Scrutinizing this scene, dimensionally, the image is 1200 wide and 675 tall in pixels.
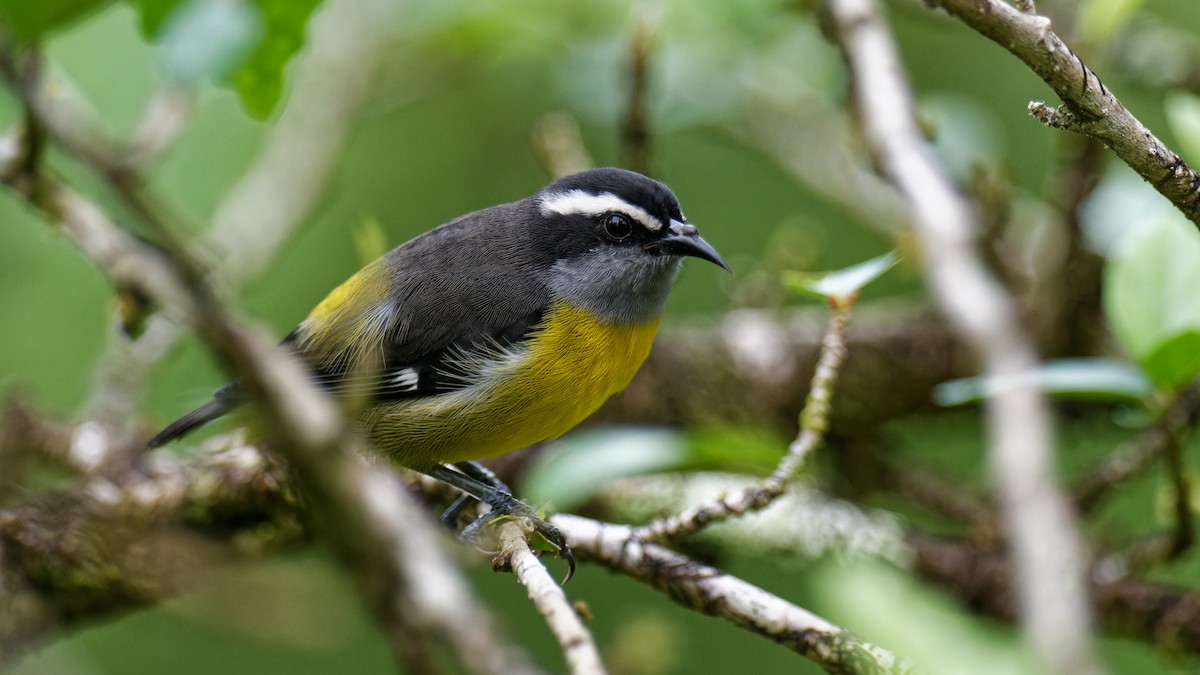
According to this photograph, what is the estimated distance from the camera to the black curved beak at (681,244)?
3.40m

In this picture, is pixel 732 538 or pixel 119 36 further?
pixel 119 36

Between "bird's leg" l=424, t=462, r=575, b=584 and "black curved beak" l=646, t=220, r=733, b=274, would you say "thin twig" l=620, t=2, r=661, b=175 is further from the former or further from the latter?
"bird's leg" l=424, t=462, r=575, b=584

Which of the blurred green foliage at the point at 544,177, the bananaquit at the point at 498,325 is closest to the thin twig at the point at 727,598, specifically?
the bananaquit at the point at 498,325

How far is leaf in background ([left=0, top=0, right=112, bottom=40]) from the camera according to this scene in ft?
7.20

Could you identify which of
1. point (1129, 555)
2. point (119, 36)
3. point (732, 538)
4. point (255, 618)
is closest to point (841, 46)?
point (732, 538)

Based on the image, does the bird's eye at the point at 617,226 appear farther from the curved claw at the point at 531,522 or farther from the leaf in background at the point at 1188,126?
the leaf in background at the point at 1188,126

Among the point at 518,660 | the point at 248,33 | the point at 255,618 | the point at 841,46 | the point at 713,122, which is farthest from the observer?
the point at 713,122

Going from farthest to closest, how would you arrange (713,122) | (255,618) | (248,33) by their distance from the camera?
1. (713,122)
2. (248,33)
3. (255,618)

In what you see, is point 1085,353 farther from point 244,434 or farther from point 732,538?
point 244,434

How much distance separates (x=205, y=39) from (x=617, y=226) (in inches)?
55.6

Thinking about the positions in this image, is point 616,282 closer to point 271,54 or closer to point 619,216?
point 619,216

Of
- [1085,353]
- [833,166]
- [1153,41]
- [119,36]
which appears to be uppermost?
[119,36]

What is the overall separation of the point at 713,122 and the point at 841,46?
168cm

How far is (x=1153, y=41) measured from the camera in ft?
15.4
